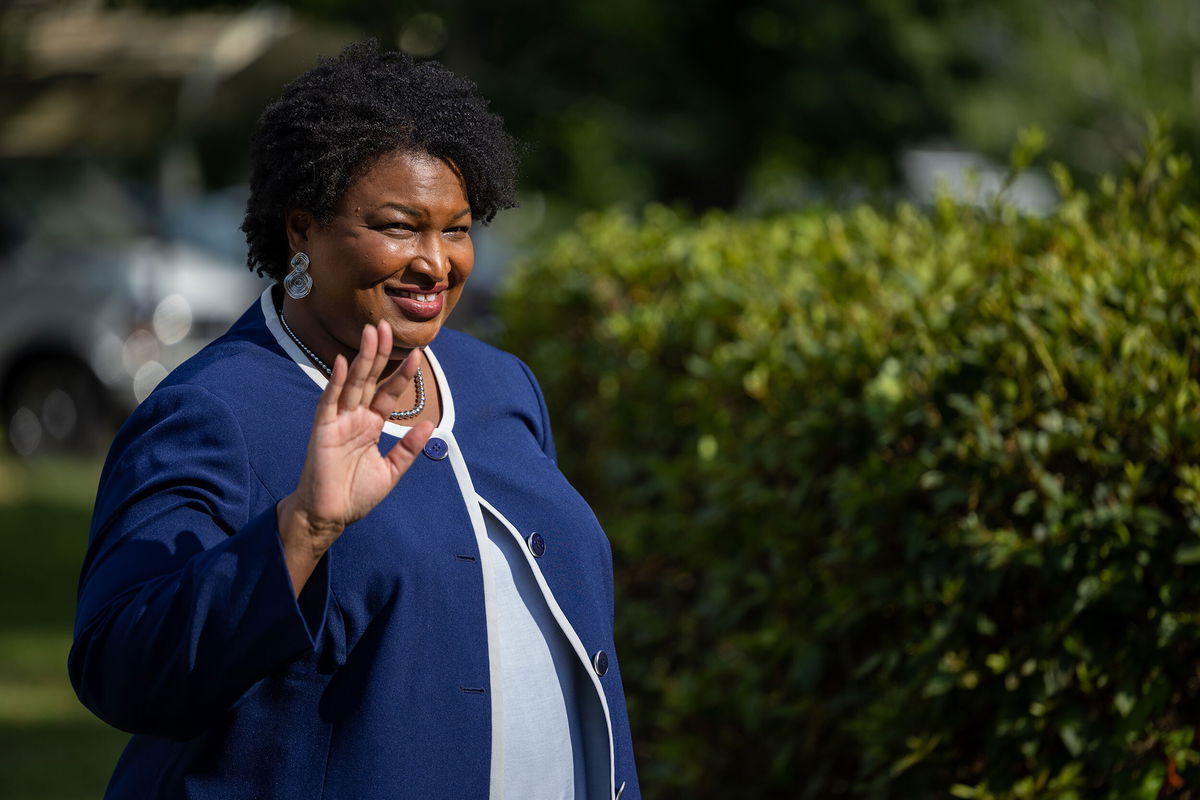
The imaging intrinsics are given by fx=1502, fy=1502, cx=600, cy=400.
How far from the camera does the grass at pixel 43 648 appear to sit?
5.89 m

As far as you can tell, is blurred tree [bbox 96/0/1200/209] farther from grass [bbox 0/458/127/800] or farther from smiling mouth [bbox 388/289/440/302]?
smiling mouth [bbox 388/289/440/302]

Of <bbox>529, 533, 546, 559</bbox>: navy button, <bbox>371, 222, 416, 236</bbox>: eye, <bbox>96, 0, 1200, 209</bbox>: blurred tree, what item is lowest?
<bbox>96, 0, 1200, 209</bbox>: blurred tree

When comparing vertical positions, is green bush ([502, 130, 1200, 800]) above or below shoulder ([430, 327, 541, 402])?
below

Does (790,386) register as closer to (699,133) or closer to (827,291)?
(827,291)

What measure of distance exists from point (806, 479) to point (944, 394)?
47cm

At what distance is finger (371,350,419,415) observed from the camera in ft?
6.98

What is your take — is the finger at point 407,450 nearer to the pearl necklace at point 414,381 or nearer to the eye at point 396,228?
the pearl necklace at point 414,381

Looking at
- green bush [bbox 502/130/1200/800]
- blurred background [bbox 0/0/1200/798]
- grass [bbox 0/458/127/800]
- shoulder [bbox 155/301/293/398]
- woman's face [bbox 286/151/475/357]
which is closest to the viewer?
shoulder [bbox 155/301/293/398]

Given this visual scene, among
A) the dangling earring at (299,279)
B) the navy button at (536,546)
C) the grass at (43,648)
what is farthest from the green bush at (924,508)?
the grass at (43,648)

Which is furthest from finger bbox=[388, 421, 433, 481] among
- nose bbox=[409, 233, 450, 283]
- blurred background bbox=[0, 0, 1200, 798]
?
blurred background bbox=[0, 0, 1200, 798]

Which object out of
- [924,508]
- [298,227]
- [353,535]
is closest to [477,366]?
[298,227]

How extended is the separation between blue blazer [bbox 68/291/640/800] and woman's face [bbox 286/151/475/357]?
107mm

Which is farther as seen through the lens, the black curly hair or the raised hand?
the black curly hair

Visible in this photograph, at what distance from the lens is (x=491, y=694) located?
226cm
